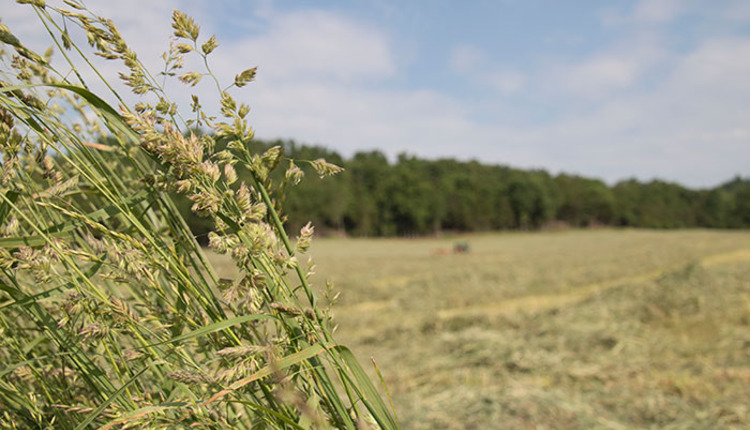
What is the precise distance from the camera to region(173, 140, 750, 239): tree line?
246 feet

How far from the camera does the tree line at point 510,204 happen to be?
75000 millimetres

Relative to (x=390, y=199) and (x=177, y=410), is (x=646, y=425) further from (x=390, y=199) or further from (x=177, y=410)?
(x=390, y=199)

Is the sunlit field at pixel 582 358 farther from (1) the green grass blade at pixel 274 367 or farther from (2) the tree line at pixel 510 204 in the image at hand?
(2) the tree line at pixel 510 204

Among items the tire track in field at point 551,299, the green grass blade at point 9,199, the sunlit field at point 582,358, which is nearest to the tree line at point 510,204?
the tire track in field at point 551,299

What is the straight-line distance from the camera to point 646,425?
179 inches

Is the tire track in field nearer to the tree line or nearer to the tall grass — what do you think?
the tall grass

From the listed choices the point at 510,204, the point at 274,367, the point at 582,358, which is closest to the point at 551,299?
the point at 582,358

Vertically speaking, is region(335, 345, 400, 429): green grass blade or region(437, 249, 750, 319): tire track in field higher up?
region(335, 345, 400, 429): green grass blade

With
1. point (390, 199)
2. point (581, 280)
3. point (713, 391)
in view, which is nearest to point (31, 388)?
point (713, 391)

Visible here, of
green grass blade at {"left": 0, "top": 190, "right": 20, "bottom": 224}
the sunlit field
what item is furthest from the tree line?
green grass blade at {"left": 0, "top": 190, "right": 20, "bottom": 224}

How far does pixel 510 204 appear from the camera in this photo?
264 ft

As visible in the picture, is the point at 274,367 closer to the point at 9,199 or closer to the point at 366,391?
the point at 366,391

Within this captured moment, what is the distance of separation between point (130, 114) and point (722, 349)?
8048 mm

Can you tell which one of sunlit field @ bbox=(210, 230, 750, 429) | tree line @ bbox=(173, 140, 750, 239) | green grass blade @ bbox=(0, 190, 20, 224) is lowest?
sunlit field @ bbox=(210, 230, 750, 429)
